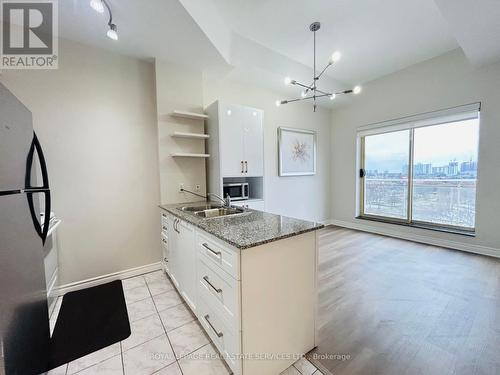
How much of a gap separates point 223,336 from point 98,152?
247 cm

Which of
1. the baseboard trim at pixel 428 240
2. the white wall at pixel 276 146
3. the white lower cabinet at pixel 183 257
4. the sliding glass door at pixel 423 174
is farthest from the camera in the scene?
the white wall at pixel 276 146

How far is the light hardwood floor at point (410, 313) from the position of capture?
145cm

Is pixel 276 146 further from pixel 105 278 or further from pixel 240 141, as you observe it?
pixel 105 278

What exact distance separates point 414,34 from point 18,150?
450 cm

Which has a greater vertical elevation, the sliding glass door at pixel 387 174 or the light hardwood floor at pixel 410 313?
the sliding glass door at pixel 387 174

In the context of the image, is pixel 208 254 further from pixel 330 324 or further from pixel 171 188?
pixel 171 188

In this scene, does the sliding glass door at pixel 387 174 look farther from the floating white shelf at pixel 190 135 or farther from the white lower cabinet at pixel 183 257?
the white lower cabinet at pixel 183 257

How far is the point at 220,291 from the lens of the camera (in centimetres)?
137

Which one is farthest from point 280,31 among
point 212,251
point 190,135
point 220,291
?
point 220,291

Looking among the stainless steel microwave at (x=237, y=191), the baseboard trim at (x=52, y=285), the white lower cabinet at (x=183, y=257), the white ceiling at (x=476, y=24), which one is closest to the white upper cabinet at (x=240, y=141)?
the stainless steel microwave at (x=237, y=191)

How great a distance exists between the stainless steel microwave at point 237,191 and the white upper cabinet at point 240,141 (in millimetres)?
245

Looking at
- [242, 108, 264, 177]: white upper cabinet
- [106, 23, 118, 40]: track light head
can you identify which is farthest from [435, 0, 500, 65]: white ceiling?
[106, 23, 118, 40]: track light head

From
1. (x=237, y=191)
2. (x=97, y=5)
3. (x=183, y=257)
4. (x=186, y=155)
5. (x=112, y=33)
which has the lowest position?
(x=183, y=257)

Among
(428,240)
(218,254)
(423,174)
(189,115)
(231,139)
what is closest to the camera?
(218,254)
